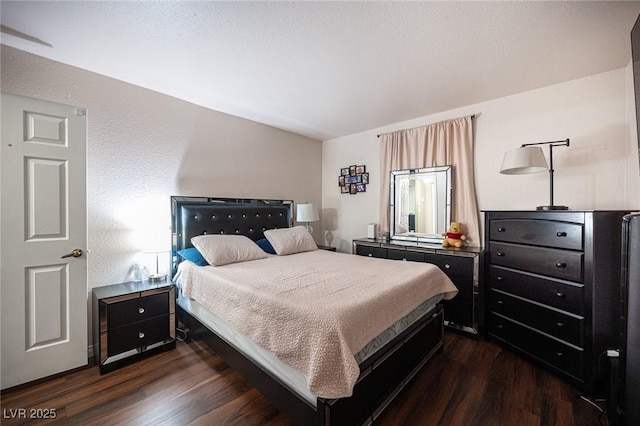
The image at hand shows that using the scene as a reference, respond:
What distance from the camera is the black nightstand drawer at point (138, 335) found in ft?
7.16

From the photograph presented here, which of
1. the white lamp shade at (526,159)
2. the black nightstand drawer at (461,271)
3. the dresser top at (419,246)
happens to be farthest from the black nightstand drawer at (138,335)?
the white lamp shade at (526,159)

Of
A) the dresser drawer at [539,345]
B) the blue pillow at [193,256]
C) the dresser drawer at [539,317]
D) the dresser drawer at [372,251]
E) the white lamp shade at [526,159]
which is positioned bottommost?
the dresser drawer at [539,345]

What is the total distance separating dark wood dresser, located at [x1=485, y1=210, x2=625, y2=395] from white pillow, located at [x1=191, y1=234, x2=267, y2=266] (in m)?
2.49

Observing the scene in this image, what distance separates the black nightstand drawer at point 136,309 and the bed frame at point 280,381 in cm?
27

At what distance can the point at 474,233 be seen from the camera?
309 cm

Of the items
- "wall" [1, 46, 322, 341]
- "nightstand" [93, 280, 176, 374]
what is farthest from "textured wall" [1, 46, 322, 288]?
"nightstand" [93, 280, 176, 374]

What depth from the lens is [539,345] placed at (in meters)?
Result: 2.17

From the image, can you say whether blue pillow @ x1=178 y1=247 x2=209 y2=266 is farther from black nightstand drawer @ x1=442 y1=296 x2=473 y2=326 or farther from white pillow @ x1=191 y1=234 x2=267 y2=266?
black nightstand drawer @ x1=442 y1=296 x2=473 y2=326

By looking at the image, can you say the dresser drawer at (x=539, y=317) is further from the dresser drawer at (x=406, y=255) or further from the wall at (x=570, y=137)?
the wall at (x=570, y=137)

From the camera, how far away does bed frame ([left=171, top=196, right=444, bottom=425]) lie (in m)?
1.42

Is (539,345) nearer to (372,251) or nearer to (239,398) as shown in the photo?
(372,251)

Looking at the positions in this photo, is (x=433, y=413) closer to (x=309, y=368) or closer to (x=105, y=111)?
(x=309, y=368)

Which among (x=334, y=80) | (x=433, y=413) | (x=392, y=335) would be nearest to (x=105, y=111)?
(x=334, y=80)

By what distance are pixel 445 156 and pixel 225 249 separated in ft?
9.46
